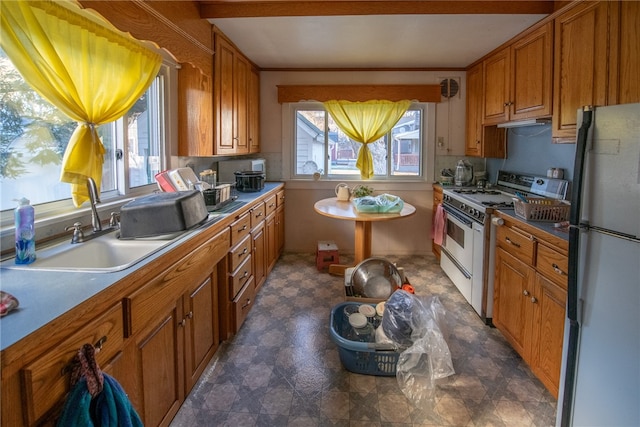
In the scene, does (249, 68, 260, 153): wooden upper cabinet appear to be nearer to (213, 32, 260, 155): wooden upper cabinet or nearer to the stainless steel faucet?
(213, 32, 260, 155): wooden upper cabinet

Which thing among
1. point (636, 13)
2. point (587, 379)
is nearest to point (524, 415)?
point (587, 379)

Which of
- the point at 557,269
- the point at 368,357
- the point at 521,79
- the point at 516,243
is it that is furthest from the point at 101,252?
the point at 521,79

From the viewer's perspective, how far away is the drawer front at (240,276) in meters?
2.52

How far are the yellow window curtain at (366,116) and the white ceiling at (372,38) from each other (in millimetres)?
419

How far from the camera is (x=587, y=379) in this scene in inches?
58.7

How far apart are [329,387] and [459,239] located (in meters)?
1.90

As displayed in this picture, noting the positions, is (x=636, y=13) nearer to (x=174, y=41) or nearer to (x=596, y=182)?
(x=596, y=182)

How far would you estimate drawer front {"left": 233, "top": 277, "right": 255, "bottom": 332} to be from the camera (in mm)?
2600

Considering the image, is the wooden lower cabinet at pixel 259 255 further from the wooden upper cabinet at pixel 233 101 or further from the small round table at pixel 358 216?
the wooden upper cabinet at pixel 233 101

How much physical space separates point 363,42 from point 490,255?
212 centimetres

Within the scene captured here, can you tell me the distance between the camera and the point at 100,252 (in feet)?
5.59

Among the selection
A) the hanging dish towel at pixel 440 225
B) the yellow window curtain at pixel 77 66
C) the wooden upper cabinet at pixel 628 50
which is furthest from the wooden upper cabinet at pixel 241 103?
the wooden upper cabinet at pixel 628 50

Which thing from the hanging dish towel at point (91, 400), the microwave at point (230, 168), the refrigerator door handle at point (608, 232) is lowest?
the hanging dish towel at point (91, 400)

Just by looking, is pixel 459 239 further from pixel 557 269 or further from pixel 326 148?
pixel 326 148
